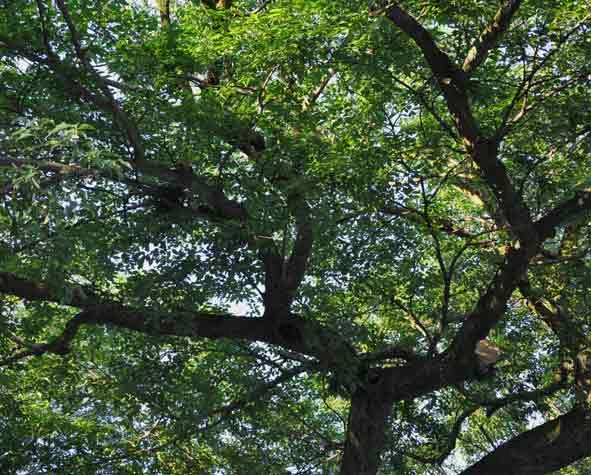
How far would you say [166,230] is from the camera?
24.4 feet

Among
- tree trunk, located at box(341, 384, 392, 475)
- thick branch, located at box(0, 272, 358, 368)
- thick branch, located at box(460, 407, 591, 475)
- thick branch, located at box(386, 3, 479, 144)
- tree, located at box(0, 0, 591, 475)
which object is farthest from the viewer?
tree trunk, located at box(341, 384, 392, 475)

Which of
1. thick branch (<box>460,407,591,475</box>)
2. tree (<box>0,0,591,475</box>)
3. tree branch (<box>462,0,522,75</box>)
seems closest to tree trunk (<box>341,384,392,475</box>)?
tree (<box>0,0,591,475</box>)

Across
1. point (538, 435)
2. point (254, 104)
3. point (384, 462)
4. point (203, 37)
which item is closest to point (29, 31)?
point (203, 37)

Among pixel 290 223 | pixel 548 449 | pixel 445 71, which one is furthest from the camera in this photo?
pixel 548 449

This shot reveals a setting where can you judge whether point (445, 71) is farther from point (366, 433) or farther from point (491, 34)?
point (366, 433)

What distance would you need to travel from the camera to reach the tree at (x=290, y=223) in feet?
19.5

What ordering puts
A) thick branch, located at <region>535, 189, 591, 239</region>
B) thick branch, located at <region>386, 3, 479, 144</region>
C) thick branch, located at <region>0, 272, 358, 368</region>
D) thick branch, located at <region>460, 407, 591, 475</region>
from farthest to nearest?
thick branch, located at <region>460, 407, 591, 475</region> < thick branch, located at <region>0, 272, 358, 368</region> < thick branch, located at <region>535, 189, 591, 239</region> < thick branch, located at <region>386, 3, 479, 144</region>

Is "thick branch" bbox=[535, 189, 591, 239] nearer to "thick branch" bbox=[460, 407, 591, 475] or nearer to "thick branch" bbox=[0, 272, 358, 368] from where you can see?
"thick branch" bbox=[460, 407, 591, 475]

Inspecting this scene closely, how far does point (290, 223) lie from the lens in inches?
277

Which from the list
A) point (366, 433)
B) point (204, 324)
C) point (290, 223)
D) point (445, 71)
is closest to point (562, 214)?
point (445, 71)

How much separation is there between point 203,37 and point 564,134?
3097mm

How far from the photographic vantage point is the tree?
595 cm

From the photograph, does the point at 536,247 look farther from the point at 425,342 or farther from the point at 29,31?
the point at 29,31

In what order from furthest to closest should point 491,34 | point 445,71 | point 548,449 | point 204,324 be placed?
point 204,324
point 548,449
point 445,71
point 491,34
